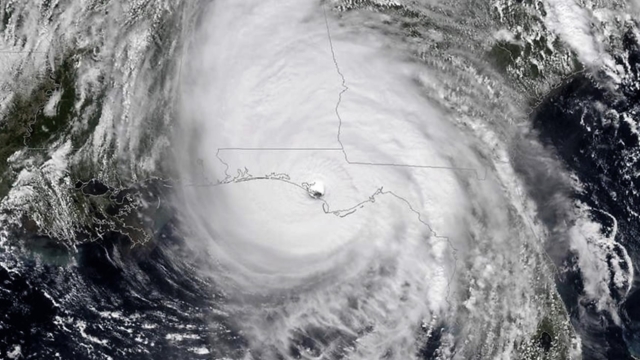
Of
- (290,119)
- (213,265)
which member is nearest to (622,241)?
(290,119)

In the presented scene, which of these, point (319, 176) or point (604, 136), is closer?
point (319, 176)

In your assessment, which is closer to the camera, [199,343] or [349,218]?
[349,218]

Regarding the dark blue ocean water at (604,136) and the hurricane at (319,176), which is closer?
the hurricane at (319,176)

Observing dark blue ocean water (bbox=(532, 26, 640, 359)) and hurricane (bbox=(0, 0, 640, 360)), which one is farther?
dark blue ocean water (bbox=(532, 26, 640, 359))

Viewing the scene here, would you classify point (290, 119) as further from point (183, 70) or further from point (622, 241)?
point (622, 241)

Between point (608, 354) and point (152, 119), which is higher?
point (152, 119)

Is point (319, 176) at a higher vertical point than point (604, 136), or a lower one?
lower

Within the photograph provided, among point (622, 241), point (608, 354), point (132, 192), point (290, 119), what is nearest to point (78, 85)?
point (132, 192)

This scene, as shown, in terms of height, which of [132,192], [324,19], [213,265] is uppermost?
[324,19]
